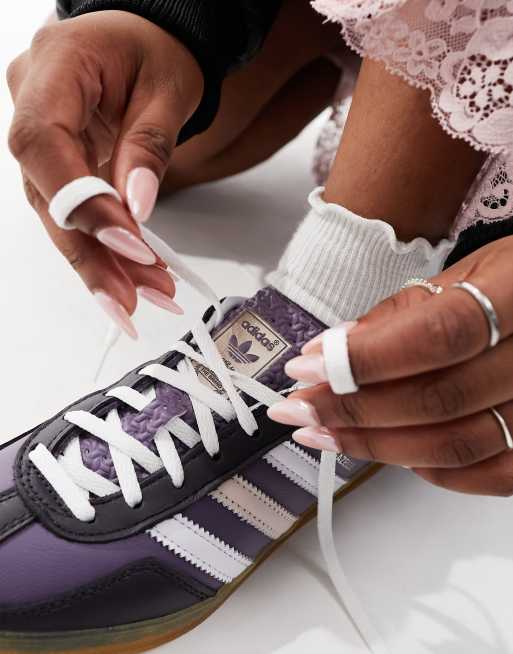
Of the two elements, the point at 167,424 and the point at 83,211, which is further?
the point at 167,424

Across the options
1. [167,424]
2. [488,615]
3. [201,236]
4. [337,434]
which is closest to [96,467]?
[167,424]

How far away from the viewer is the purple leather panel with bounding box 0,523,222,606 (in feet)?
1.50

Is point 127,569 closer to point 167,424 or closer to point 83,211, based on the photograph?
point 167,424

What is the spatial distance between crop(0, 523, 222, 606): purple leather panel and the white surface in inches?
2.9

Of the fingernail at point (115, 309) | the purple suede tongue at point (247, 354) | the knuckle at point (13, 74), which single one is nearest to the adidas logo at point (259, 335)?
the purple suede tongue at point (247, 354)

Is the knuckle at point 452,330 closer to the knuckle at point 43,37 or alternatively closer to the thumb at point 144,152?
the thumb at point 144,152

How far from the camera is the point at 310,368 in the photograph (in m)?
0.38

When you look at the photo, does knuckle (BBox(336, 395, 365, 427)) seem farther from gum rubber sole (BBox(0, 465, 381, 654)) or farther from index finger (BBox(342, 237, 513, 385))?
gum rubber sole (BBox(0, 465, 381, 654))

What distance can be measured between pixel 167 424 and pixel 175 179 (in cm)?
50

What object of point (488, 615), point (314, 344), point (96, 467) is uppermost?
point (314, 344)

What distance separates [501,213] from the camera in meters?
0.50

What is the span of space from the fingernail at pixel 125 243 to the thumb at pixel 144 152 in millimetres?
13

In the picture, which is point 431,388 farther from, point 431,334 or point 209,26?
point 209,26

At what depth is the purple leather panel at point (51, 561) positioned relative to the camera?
46cm
